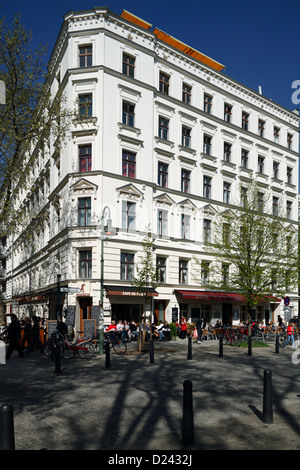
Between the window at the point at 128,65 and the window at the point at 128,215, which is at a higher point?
the window at the point at 128,65

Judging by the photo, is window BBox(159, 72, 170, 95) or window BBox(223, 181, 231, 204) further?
window BBox(223, 181, 231, 204)

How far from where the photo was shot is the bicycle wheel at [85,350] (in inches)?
647

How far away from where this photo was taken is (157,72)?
30.2 metres

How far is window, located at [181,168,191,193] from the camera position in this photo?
103ft

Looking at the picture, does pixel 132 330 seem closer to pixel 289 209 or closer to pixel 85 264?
pixel 85 264

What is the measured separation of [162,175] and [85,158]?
6.28m

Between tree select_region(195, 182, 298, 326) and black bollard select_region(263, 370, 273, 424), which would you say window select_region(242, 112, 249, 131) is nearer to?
tree select_region(195, 182, 298, 326)

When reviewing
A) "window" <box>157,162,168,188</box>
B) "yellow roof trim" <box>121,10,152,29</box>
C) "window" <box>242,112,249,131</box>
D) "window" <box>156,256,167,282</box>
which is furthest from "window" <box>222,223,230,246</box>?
"yellow roof trim" <box>121,10,152,29</box>

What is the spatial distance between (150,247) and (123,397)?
1718 cm

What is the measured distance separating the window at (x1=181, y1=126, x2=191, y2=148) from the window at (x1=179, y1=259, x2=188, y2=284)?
30.5 ft

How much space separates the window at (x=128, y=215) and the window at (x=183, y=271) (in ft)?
18.5

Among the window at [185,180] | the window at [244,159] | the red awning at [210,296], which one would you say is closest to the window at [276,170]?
the window at [244,159]

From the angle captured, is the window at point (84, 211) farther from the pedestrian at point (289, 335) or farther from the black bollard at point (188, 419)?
the black bollard at point (188, 419)

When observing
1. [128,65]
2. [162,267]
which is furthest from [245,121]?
[162,267]
